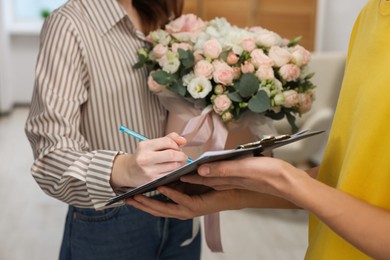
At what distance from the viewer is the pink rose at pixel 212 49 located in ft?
4.71

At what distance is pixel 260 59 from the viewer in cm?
142

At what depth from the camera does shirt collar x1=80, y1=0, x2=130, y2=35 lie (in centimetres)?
142

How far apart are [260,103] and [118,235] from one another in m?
0.48

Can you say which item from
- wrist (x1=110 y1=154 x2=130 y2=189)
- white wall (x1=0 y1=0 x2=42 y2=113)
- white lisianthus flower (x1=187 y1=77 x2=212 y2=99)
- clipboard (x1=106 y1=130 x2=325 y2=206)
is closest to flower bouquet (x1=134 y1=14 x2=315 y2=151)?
white lisianthus flower (x1=187 y1=77 x2=212 y2=99)

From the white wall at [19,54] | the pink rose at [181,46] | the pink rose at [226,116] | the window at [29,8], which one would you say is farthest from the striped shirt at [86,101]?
the window at [29,8]

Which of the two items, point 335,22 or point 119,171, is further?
point 335,22

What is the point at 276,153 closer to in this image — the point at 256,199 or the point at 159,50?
the point at 159,50

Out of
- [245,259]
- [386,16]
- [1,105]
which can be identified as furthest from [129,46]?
[1,105]

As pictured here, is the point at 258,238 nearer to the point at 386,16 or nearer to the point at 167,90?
the point at 167,90

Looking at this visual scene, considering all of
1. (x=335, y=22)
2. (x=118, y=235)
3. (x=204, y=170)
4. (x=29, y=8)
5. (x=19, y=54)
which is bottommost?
(x=19, y=54)

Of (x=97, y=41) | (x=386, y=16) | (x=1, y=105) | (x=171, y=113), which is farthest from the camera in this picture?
(x=1, y=105)

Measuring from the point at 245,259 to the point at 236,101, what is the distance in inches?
80.8

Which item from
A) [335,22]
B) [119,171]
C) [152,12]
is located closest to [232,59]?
[152,12]

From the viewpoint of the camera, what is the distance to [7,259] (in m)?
3.28
